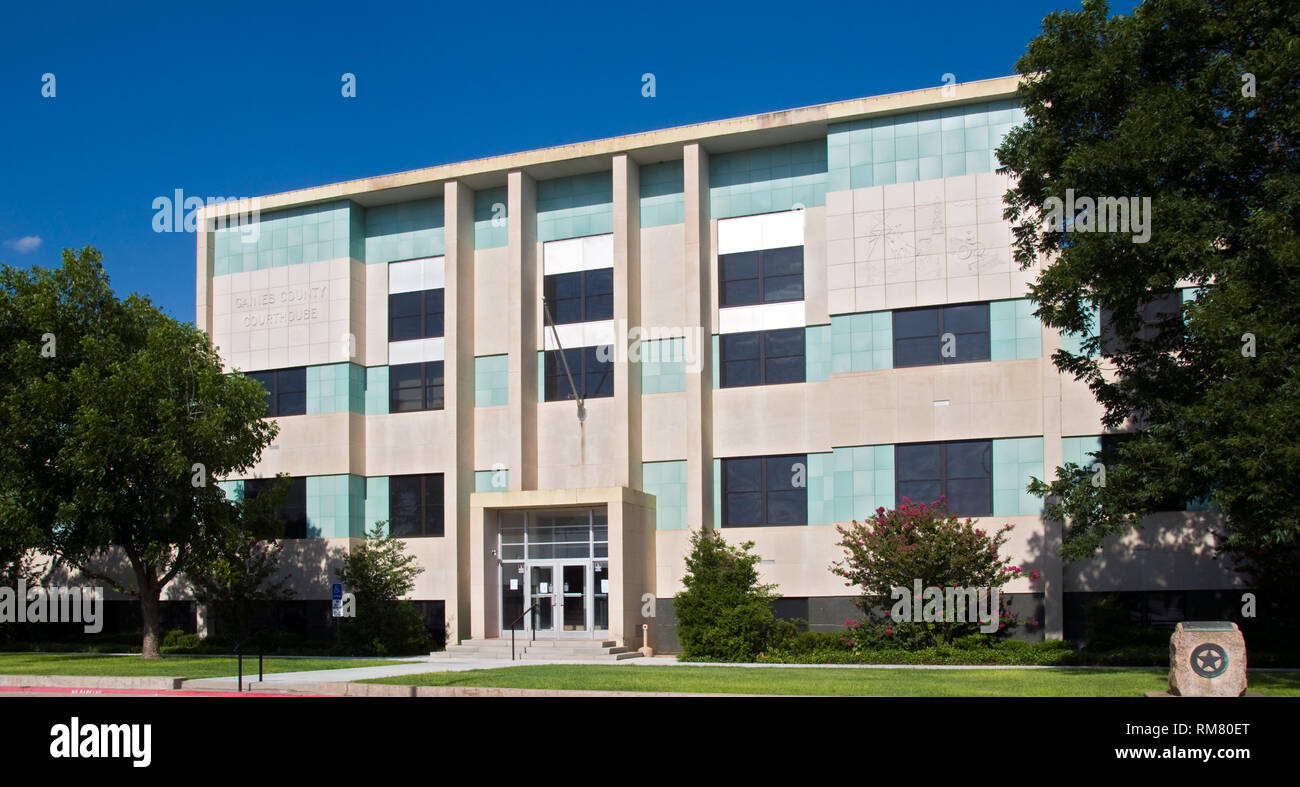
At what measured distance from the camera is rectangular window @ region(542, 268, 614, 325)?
38.2 meters

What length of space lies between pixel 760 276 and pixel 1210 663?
815 inches

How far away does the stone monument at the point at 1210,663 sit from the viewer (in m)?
18.0

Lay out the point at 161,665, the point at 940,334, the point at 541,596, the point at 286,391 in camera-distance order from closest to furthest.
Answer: the point at 161,665, the point at 940,334, the point at 541,596, the point at 286,391

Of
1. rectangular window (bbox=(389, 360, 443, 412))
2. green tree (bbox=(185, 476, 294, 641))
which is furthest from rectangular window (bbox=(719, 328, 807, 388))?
green tree (bbox=(185, 476, 294, 641))

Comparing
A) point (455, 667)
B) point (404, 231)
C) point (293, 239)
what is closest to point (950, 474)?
point (455, 667)

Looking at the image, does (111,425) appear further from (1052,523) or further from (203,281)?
(1052,523)

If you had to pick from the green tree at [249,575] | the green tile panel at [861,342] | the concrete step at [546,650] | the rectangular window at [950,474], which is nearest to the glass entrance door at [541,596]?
the concrete step at [546,650]

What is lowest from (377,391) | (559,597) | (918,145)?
(559,597)

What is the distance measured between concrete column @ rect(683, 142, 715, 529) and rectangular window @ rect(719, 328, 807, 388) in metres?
0.59

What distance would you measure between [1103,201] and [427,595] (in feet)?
80.8

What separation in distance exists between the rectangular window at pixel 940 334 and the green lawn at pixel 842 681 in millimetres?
10038

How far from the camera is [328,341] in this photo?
40469 millimetres

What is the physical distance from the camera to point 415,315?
4050 cm

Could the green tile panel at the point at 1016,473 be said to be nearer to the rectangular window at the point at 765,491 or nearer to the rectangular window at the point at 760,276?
the rectangular window at the point at 765,491
